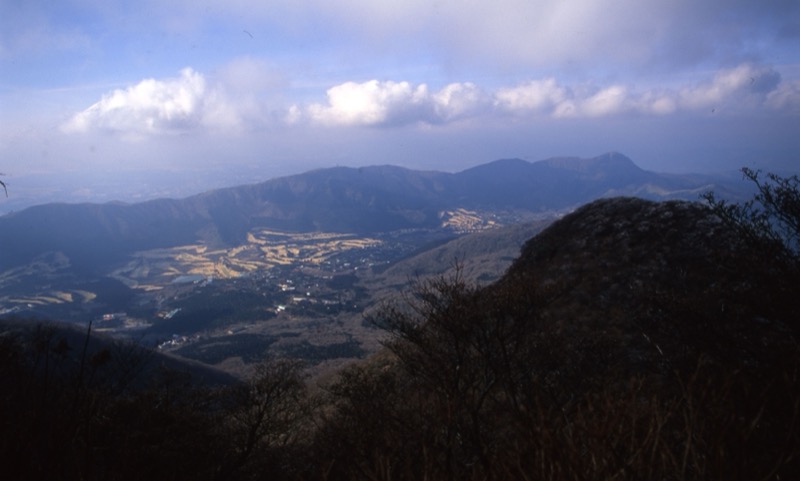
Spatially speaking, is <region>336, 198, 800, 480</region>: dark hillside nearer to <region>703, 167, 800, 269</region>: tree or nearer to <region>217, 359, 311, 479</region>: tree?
<region>703, 167, 800, 269</region>: tree

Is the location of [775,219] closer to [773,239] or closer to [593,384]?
[773,239]

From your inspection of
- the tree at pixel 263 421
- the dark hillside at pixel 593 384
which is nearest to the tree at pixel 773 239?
the dark hillside at pixel 593 384

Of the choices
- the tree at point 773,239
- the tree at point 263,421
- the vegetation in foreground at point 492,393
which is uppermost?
the tree at point 773,239

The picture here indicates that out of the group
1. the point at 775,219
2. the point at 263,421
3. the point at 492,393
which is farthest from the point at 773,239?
the point at 263,421

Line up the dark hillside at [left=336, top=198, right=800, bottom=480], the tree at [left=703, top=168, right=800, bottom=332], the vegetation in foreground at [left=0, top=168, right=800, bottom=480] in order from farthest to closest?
the tree at [left=703, top=168, right=800, bottom=332] → the vegetation in foreground at [left=0, top=168, right=800, bottom=480] → the dark hillside at [left=336, top=198, right=800, bottom=480]

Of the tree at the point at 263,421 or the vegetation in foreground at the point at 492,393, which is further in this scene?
the tree at the point at 263,421

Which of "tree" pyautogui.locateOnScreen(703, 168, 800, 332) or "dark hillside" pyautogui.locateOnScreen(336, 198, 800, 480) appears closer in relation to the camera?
"dark hillside" pyautogui.locateOnScreen(336, 198, 800, 480)

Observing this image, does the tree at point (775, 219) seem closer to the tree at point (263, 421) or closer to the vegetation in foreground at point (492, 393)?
the vegetation in foreground at point (492, 393)

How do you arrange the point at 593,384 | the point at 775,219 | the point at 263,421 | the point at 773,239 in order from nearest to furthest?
1. the point at 773,239
2. the point at 775,219
3. the point at 593,384
4. the point at 263,421

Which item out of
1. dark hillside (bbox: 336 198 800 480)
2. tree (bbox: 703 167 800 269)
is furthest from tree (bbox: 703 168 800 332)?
dark hillside (bbox: 336 198 800 480)

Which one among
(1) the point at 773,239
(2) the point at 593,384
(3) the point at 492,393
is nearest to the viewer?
(1) the point at 773,239

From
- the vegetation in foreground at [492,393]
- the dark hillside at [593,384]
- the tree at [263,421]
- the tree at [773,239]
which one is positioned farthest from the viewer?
the tree at [263,421]
